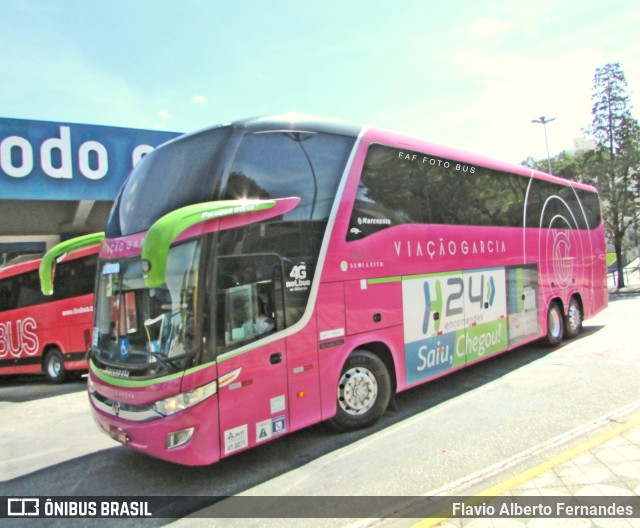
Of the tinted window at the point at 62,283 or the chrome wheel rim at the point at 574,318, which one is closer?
the chrome wheel rim at the point at 574,318

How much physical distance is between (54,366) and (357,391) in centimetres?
956

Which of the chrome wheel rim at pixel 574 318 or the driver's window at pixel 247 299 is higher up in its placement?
the driver's window at pixel 247 299

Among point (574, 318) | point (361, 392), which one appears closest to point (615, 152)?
point (574, 318)

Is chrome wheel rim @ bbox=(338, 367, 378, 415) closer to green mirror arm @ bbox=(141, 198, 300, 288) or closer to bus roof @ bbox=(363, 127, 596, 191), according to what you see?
green mirror arm @ bbox=(141, 198, 300, 288)

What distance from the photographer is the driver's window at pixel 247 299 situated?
4266 mm

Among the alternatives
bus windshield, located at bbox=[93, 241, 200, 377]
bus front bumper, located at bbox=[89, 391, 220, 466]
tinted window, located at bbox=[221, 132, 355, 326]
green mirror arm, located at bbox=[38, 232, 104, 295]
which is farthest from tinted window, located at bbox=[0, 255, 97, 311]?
tinted window, located at bbox=[221, 132, 355, 326]

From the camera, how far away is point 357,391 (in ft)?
18.0

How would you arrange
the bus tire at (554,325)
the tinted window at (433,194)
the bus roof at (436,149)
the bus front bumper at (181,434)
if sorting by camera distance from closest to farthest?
the bus front bumper at (181,434) → the tinted window at (433,194) → the bus roof at (436,149) → the bus tire at (554,325)

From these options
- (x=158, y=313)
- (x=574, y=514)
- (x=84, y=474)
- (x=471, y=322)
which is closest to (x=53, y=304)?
(x=84, y=474)

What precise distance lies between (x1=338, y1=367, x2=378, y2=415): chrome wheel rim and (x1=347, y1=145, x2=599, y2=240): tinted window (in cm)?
167

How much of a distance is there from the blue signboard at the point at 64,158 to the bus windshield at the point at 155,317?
1119 centimetres

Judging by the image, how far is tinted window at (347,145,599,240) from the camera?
5.80 m

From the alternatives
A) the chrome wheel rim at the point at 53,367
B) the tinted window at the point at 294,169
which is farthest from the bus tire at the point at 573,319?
the chrome wheel rim at the point at 53,367

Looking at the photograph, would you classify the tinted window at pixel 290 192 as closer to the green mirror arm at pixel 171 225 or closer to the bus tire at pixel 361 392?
the green mirror arm at pixel 171 225
